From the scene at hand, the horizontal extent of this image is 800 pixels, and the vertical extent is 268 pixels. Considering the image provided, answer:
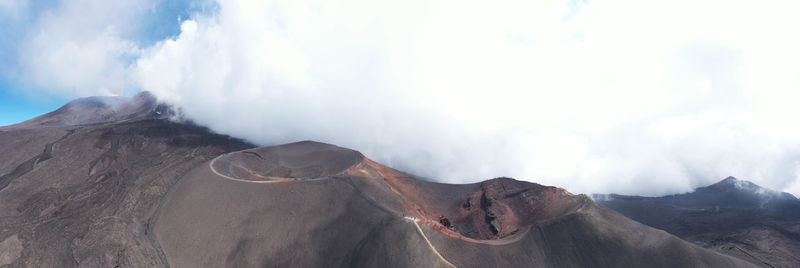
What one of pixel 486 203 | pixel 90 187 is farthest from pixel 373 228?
pixel 90 187

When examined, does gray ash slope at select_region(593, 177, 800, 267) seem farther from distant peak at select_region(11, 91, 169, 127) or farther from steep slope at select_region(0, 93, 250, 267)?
distant peak at select_region(11, 91, 169, 127)

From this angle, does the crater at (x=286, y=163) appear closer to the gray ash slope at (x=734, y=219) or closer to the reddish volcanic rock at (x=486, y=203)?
the reddish volcanic rock at (x=486, y=203)

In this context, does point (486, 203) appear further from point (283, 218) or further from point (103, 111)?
point (103, 111)

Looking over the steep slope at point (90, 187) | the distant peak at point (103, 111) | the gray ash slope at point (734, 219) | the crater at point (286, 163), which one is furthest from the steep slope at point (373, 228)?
the distant peak at point (103, 111)

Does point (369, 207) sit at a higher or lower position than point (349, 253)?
higher

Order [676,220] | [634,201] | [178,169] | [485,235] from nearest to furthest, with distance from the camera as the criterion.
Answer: [485,235] < [178,169] < [676,220] < [634,201]

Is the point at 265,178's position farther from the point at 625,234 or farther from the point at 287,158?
the point at 625,234

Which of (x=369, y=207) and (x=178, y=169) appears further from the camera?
(x=178, y=169)

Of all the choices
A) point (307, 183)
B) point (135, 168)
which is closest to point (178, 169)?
point (135, 168)
